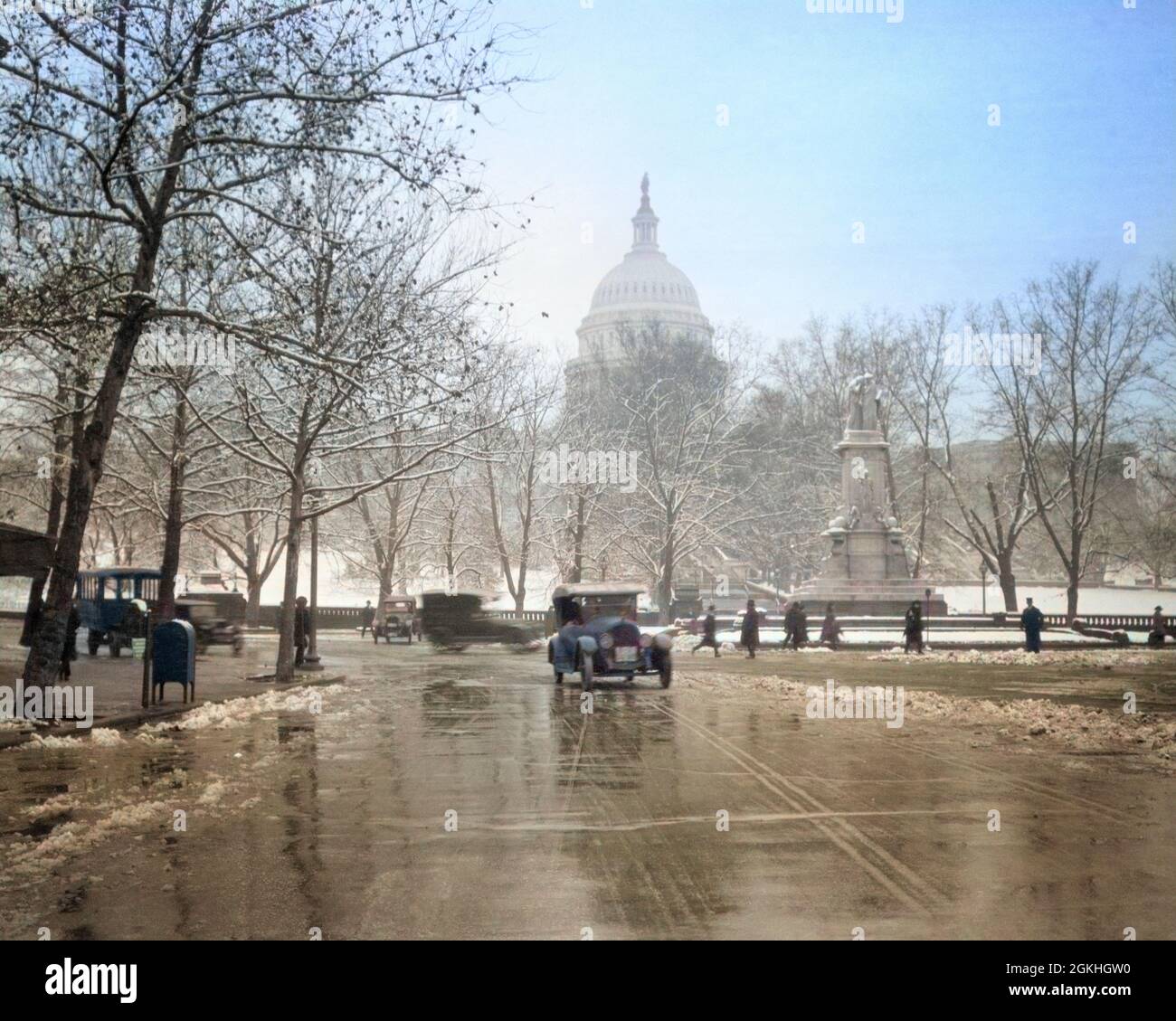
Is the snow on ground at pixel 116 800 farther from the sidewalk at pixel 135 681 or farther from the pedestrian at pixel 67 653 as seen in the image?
the pedestrian at pixel 67 653

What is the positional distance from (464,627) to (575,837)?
3562 centimetres

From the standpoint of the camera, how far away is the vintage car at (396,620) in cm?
5147

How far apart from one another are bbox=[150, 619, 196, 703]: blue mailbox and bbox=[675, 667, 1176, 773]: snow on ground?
9.64 metres

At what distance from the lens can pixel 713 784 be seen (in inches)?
469

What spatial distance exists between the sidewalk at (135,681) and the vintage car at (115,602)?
27.7 inches

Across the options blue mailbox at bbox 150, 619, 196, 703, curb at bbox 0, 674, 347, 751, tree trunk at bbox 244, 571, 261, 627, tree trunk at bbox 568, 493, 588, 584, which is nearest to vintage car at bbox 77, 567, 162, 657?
curb at bbox 0, 674, 347, 751

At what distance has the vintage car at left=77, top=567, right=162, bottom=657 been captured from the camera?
35.8 metres

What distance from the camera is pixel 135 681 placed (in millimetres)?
24578

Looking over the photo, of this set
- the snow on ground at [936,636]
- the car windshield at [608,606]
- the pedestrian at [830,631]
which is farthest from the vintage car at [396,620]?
the car windshield at [608,606]

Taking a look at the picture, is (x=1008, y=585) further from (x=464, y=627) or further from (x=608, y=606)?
(x=608, y=606)

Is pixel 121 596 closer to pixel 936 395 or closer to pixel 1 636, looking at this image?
pixel 1 636

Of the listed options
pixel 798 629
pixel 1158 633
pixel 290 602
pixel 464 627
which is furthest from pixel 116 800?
pixel 1158 633
